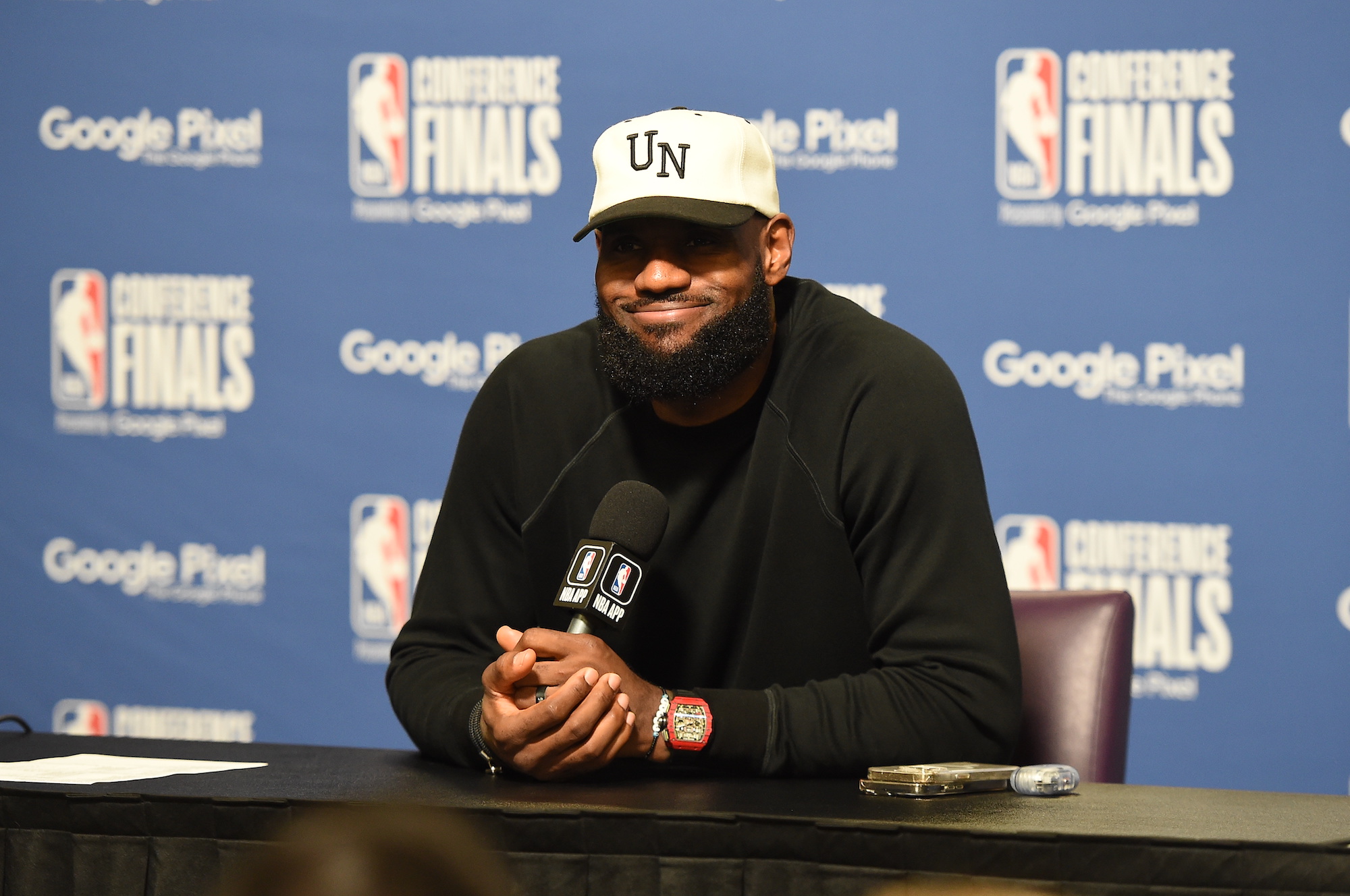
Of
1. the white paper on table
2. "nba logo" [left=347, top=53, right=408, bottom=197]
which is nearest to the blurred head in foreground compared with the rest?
the white paper on table

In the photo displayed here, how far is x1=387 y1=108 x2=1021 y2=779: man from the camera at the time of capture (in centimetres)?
147

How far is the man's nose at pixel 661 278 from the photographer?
1744mm

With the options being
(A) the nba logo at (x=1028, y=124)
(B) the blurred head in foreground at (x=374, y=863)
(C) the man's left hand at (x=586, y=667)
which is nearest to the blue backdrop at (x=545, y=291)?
(A) the nba logo at (x=1028, y=124)

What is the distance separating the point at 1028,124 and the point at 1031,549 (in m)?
1.02


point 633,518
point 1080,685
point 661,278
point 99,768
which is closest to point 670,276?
point 661,278

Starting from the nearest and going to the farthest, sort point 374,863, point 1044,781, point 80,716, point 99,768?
1. point 374,863
2. point 1044,781
3. point 99,768
4. point 80,716

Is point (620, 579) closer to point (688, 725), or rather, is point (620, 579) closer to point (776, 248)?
point (688, 725)

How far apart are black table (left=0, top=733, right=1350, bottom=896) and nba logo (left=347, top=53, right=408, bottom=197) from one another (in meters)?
2.27

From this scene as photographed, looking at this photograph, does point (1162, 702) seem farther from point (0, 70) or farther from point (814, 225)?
point (0, 70)

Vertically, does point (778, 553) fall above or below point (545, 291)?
below

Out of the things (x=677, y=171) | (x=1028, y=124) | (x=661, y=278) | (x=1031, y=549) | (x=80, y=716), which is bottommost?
(x=80, y=716)

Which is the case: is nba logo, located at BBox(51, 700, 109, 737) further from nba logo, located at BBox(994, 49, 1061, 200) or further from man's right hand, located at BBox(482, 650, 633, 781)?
nba logo, located at BBox(994, 49, 1061, 200)

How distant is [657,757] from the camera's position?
139 cm

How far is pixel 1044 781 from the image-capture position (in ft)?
4.09
